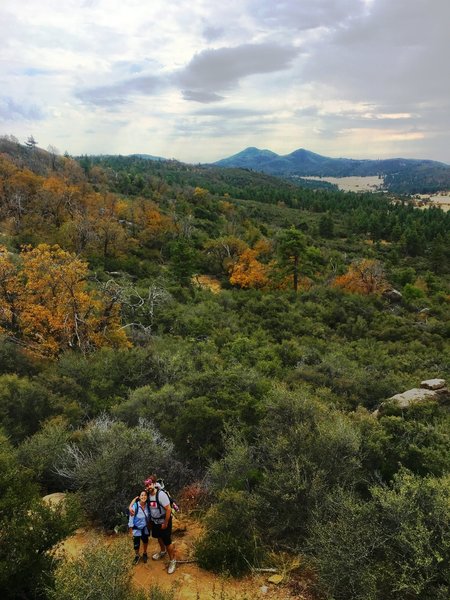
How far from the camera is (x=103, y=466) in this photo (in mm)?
7855

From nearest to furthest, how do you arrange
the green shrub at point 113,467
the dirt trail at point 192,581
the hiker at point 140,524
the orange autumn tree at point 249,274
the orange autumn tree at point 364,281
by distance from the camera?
the dirt trail at point 192,581
the hiker at point 140,524
the green shrub at point 113,467
the orange autumn tree at point 364,281
the orange autumn tree at point 249,274

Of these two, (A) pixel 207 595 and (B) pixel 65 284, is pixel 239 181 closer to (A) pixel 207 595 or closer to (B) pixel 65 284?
(B) pixel 65 284

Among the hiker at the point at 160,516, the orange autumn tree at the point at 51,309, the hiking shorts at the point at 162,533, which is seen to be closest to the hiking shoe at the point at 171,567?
the hiker at the point at 160,516

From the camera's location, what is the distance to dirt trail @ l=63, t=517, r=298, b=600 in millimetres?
5984

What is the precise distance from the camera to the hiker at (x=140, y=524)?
674cm

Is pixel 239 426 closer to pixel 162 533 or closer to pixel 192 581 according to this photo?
pixel 162 533

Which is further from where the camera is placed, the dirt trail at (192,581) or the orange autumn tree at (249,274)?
the orange autumn tree at (249,274)

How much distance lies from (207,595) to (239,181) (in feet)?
632

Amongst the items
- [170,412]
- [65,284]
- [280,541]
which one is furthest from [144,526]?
[65,284]

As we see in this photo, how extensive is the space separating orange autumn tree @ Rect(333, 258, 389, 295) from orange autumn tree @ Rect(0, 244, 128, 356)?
21255 millimetres

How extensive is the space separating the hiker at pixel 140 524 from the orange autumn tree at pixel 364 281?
28.1m

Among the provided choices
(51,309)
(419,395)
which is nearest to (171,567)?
(419,395)

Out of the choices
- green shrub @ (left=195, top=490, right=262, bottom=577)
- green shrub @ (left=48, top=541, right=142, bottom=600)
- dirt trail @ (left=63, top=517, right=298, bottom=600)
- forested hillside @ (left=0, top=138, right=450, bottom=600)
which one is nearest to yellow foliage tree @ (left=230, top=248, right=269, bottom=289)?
forested hillside @ (left=0, top=138, right=450, bottom=600)

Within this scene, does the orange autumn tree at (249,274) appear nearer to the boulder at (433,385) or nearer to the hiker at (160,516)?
the boulder at (433,385)
